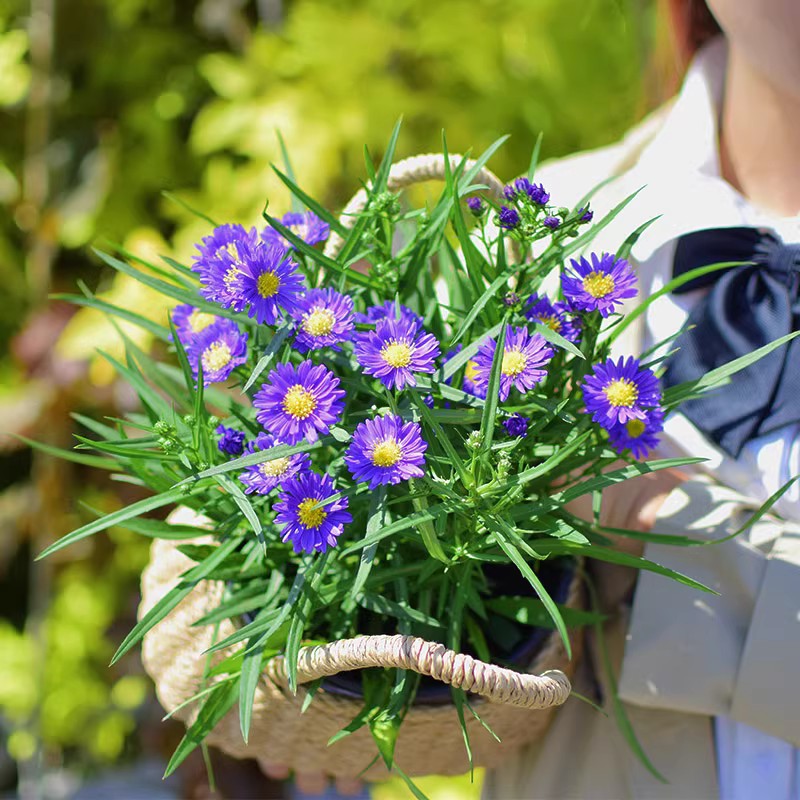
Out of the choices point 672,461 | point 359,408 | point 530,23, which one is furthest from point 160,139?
point 672,461

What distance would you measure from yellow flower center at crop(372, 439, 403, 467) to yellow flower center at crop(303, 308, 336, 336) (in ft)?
0.28

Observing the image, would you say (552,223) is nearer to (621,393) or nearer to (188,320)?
(621,393)

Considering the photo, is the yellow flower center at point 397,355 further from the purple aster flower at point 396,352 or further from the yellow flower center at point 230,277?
the yellow flower center at point 230,277

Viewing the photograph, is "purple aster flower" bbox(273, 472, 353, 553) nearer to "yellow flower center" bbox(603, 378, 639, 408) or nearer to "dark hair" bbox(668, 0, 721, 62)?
"yellow flower center" bbox(603, 378, 639, 408)

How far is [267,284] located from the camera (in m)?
0.54

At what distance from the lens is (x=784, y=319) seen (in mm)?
742

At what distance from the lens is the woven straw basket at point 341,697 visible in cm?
53

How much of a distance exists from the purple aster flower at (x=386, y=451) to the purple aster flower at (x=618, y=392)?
4.4 inches

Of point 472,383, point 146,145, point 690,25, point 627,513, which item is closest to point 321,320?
point 472,383

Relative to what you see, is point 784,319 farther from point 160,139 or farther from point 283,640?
point 160,139

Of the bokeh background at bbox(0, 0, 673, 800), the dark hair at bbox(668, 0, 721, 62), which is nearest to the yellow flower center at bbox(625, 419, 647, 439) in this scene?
the dark hair at bbox(668, 0, 721, 62)

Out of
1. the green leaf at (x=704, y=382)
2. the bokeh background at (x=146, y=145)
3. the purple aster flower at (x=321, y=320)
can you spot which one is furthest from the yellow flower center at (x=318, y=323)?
the bokeh background at (x=146, y=145)

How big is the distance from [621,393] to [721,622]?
0.83ft

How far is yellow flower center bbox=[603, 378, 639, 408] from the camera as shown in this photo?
0.55 m
